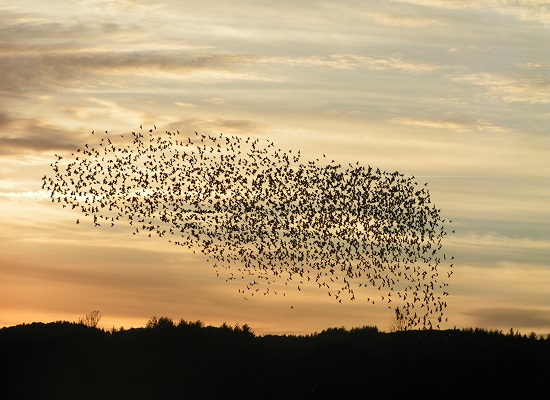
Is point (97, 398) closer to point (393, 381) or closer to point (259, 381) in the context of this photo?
point (259, 381)

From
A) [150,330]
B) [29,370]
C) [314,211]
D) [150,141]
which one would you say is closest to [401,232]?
[314,211]

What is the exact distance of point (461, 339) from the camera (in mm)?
50344

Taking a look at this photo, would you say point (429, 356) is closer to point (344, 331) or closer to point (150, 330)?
point (344, 331)

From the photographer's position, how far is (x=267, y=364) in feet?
166

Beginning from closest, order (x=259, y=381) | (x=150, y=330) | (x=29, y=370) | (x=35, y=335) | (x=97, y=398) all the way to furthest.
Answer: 1. (x=259, y=381)
2. (x=97, y=398)
3. (x=29, y=370)
4. (x=150, y=330)
5. (x=35, y=335)

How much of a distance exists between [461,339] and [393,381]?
7.25 metres

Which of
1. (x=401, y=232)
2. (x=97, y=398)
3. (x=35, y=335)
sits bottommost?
(x=97, y=398)

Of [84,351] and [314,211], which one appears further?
[84,351]

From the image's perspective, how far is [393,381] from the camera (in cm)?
4475

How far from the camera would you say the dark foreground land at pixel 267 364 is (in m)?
43.8

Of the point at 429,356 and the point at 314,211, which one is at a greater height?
the point at 314,211

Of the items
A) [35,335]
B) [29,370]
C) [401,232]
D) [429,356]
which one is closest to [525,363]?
[429,356]

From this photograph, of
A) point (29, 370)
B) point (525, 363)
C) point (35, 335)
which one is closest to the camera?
point (525, 363)

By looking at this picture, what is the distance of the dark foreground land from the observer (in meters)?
43.8
